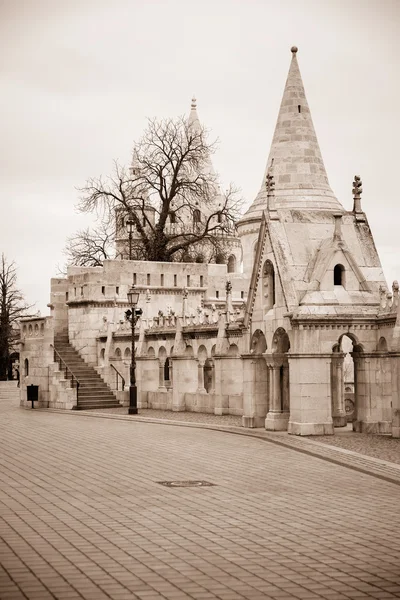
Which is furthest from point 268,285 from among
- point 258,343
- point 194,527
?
point 194,527

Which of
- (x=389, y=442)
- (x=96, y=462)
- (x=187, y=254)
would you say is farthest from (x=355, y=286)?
(x=187, y=254)

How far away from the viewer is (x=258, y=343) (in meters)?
26.5

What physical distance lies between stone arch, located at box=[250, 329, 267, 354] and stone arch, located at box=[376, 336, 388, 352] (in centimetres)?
300

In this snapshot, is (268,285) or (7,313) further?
(7,313)

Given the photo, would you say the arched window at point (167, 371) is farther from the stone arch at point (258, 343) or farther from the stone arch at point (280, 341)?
the stone arch at point (280, 341)

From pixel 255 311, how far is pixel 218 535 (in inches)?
602

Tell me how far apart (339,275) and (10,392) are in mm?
32206

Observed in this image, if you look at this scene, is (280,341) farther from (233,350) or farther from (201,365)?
(201,365)

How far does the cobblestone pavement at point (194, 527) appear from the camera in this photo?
905cm

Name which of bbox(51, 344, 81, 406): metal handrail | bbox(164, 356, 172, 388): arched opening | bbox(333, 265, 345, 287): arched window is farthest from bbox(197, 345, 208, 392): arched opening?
bbox(333, 265, 345, 287): arched window

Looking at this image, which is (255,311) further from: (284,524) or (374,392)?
(284,524)

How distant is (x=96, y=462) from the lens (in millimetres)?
17922

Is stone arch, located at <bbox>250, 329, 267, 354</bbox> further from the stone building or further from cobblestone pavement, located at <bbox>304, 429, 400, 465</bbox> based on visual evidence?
cobblestone pavement, located at <bbox>304, 429, 400, 465</bbox>

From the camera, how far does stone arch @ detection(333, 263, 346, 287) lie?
2455 cm
